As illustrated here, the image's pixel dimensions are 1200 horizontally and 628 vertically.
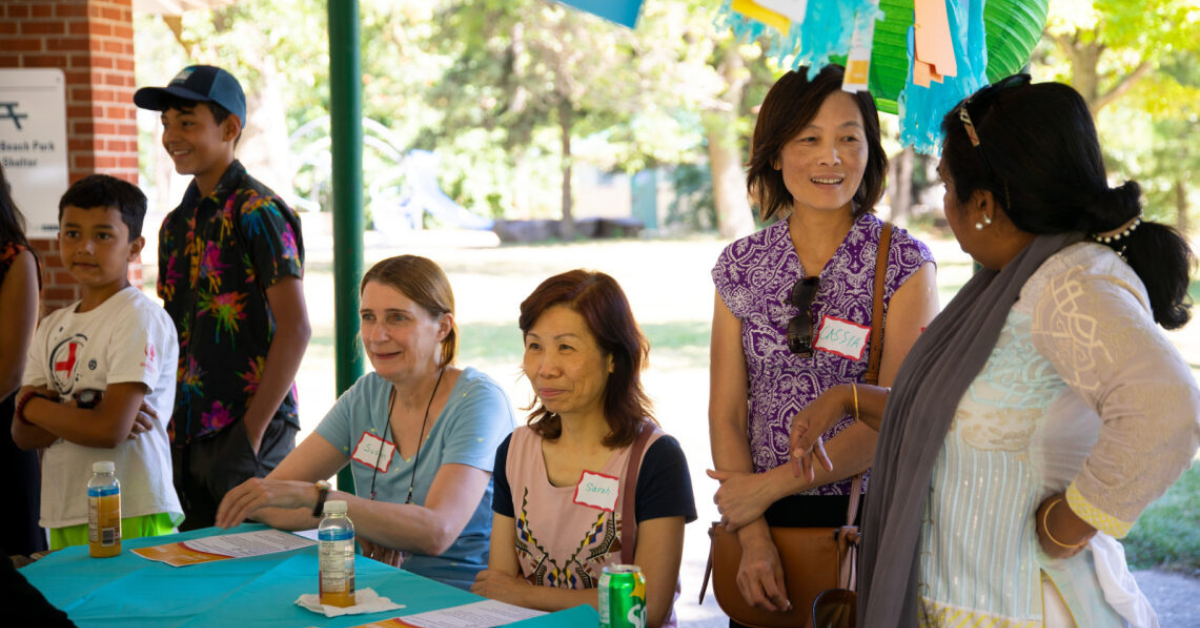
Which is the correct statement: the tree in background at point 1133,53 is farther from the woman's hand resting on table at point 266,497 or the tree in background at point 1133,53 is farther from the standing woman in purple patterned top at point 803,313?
the woman's hand resting on table at point 266,497

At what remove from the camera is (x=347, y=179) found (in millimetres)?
3943

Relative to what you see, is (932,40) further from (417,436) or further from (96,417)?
(96,417)

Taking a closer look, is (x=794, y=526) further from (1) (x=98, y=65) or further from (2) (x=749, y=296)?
(1) (x=98, y=65)

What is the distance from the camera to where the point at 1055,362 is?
169 centimetres

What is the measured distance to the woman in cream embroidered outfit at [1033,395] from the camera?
1.61 m

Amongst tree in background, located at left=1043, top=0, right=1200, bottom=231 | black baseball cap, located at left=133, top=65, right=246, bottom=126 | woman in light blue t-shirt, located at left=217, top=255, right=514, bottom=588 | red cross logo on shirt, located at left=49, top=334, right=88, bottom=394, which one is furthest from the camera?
tree in background, located at left=1043, top=0, right=1200, bottom=231

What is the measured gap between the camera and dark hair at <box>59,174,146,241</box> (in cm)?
316

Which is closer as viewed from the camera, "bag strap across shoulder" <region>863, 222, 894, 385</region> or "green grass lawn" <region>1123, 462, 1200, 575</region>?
"bag strap across shoulder" <region>863, 222, 894, 385</region>

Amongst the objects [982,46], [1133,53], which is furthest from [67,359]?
[1133,53]

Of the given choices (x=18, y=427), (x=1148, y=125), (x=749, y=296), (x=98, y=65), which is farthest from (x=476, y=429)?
(x=1148, y=125)

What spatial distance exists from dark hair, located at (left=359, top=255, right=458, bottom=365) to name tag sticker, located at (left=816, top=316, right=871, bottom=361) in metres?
0.95

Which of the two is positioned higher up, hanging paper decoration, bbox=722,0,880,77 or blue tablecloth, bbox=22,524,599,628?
hanging paper decoration, bbox=722,0,880,77

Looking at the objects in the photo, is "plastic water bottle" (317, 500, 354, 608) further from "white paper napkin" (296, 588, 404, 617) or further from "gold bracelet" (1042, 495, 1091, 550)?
"gold bracelet" (1042, 495, 1091, 550)

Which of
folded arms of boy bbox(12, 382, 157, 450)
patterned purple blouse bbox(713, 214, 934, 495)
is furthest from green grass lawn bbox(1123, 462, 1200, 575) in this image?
folded arms of boy bbox(12, 382, 157, 450)
